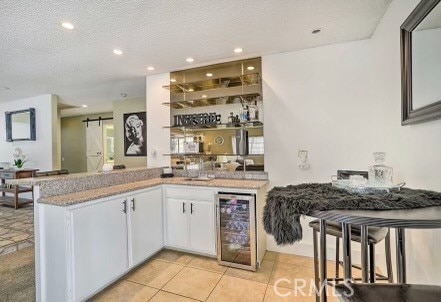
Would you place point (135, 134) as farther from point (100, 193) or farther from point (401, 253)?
point (401, 253)

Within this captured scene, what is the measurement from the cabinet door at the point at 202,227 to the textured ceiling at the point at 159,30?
1898mm

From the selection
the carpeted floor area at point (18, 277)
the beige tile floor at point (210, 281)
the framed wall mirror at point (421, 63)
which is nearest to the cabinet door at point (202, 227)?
the beige tile floor at point (210, 281)

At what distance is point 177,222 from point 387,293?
2258 millimetres

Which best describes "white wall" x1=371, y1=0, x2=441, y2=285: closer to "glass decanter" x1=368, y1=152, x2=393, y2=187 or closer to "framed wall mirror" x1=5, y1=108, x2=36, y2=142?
"glass decanter" x1=368, y1=152, x2=393, y2=187

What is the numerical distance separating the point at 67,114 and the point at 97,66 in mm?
5305

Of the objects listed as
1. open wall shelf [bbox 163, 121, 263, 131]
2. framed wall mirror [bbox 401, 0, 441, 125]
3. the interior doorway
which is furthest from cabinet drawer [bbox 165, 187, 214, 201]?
the interior doorway

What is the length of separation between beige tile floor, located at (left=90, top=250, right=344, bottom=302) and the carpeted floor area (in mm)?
688

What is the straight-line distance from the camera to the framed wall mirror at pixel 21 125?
16.1 ft

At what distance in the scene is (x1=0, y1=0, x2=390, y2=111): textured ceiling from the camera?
183cm

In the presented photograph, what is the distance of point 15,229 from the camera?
11.2 ft

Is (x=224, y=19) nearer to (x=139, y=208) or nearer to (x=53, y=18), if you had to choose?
(x=53, y=18)

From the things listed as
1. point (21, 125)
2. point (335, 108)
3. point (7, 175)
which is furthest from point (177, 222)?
point (21, 125)

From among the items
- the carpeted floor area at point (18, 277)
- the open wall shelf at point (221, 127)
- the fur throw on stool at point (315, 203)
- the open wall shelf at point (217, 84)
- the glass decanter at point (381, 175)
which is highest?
the open wall shelf at point (217, 84)

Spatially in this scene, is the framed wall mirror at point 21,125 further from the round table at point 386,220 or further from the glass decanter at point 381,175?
the glass decanter at point 381,175
